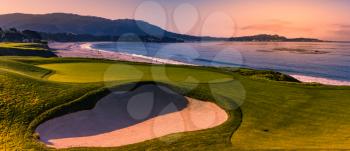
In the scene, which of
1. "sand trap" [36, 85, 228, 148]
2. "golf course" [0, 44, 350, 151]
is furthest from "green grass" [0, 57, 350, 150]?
"sand trap" [36, 85, 228, 148]

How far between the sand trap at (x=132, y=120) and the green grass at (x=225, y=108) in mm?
700

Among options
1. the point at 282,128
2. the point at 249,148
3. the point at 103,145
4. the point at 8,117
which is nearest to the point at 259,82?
the point at 282,128

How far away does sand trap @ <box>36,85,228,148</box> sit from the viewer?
60.0ft

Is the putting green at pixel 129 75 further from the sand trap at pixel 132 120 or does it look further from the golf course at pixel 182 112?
the sand trap at pixel 132 120

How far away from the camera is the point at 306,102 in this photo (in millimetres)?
24844

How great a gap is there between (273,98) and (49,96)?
1400 centimetres

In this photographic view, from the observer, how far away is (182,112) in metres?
22.0

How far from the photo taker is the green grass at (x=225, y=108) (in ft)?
56.7

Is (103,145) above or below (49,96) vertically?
below

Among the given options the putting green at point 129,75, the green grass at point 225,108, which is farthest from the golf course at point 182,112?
the putting green at point 129,75

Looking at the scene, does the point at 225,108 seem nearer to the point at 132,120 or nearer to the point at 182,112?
the point at 182,112

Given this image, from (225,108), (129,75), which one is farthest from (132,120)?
(129,75)

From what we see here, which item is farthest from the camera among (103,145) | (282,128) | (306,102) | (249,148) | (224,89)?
(224,89)

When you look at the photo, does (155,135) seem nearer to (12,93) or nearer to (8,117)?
(8,117)
